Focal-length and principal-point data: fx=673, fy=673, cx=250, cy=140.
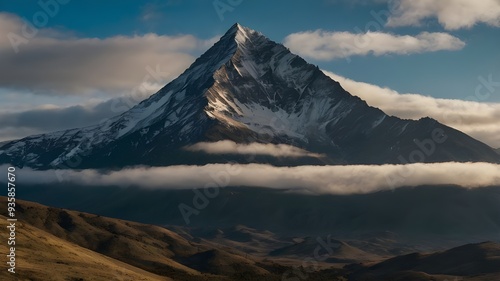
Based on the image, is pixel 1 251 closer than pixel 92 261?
Yes

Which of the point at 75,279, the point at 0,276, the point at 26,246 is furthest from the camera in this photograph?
the point at 26,246

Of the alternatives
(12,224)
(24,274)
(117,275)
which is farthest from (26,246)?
(24,274)

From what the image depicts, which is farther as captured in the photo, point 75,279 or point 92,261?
point 92,261

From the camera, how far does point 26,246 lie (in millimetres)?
187875

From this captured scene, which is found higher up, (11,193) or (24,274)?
(11,193)

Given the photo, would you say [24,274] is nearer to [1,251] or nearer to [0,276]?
[0,276]

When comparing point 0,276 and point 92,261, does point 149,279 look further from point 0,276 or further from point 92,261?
point 0,276

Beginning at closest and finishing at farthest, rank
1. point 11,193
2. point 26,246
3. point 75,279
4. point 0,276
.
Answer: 1. point 0,276
2. point 75,279
3. point 11,193
4. point 26,246

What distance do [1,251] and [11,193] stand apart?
15.1 m

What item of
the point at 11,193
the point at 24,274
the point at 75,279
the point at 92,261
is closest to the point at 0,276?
the point at 24,274

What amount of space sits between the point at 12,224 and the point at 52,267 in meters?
37.9

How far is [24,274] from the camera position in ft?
491

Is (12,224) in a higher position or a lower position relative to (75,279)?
higher

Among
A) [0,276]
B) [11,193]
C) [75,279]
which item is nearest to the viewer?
[0,276]
